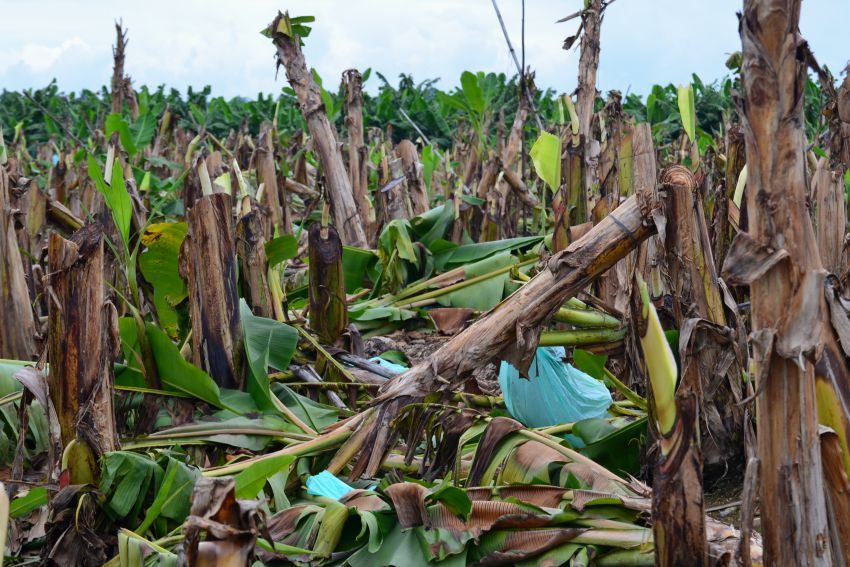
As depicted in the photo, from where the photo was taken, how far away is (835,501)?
1289mm

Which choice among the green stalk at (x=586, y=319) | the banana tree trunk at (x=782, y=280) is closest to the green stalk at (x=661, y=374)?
the banana tree trunk at (x=782, y=280)

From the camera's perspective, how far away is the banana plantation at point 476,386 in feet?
3.89

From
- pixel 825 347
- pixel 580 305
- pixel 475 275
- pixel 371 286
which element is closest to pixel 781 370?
pixel 825 347

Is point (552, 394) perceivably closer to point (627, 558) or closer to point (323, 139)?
point (627, 558)

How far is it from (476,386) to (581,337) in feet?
1.16

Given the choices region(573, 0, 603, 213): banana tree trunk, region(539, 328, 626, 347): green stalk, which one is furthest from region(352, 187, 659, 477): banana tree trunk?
region(573, 0, 603, 213): banana tree trunk

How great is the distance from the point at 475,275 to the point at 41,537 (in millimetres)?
2198

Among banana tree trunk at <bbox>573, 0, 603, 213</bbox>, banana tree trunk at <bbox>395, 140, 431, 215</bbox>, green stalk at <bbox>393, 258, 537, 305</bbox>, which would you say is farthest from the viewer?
banana tree trunk at <bbox>395, 140, 431, 215</bbox>

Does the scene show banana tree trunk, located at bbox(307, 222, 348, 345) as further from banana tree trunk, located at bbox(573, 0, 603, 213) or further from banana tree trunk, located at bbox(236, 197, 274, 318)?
banana tree trunk, located at bbox(573, 0, 603, 213)

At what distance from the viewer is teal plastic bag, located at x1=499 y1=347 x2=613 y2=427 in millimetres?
2475

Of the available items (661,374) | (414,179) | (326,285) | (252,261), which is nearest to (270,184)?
(414,179)

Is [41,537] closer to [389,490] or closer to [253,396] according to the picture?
[253,396]

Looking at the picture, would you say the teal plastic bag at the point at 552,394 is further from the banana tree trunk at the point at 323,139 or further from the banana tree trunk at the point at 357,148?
the banana tree trunk at the point at 357,148

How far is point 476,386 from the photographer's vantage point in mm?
2717
